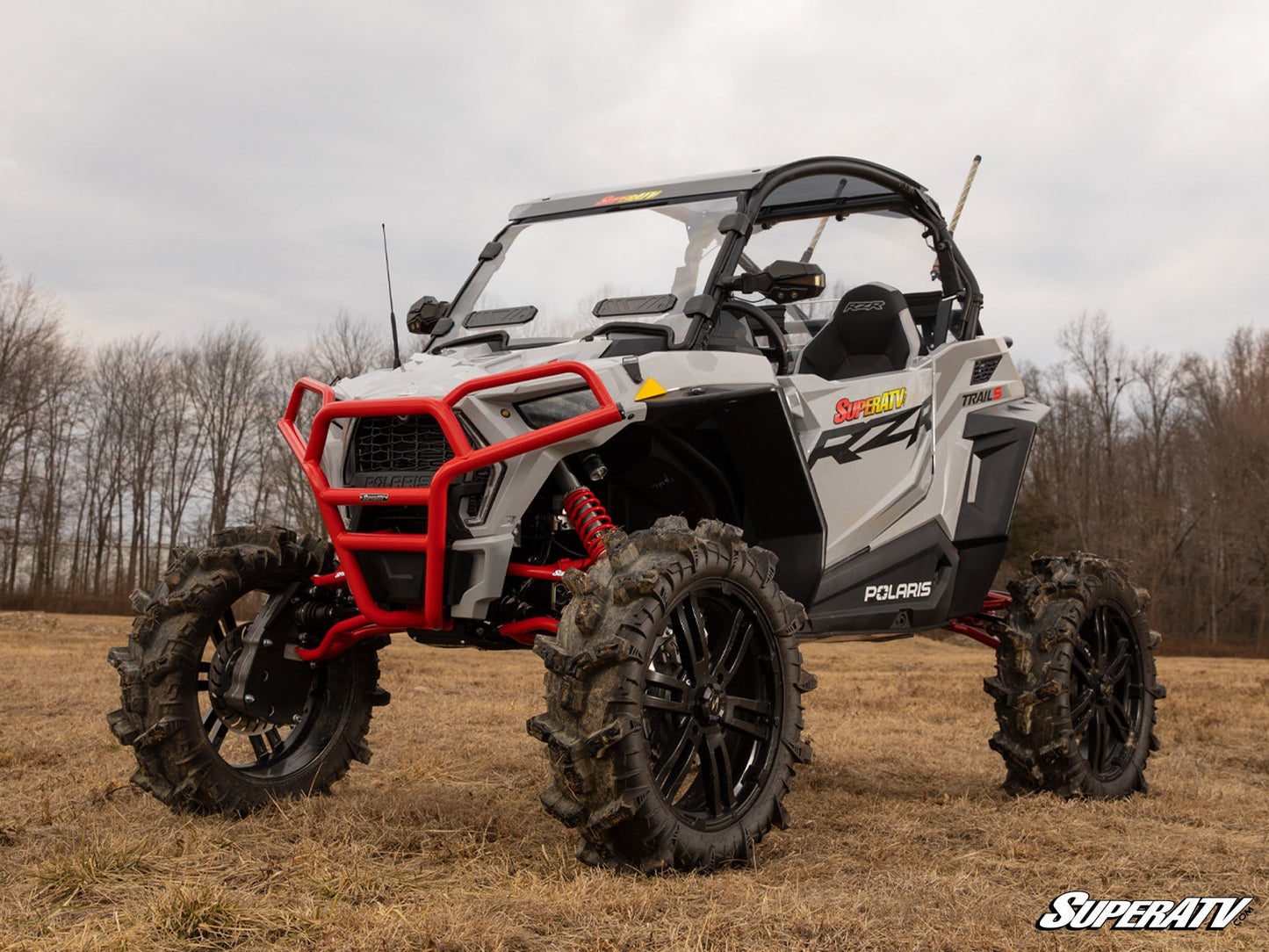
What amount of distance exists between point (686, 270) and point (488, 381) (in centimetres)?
149

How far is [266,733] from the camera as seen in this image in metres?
5.87

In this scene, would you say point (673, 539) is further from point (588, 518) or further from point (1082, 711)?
point (1082, 711)

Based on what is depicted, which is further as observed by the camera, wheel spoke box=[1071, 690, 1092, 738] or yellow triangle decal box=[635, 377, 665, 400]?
wheel spoke box=[1071, 690, 1092, 738]

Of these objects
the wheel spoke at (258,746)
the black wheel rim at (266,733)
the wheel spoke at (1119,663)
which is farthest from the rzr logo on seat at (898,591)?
the wheel spoke at (258,746)

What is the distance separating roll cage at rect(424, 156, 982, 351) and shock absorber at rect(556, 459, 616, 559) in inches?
31.7

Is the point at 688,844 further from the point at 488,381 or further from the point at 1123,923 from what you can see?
the point at 488,381

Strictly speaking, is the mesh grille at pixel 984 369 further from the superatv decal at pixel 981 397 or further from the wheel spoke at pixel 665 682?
the wheel spoke at pixel 665 682

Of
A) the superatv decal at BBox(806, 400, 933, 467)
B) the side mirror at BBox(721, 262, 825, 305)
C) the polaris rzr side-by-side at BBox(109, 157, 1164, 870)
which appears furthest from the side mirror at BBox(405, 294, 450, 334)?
the superatv decal at BBox(806, 400, 933, 467)

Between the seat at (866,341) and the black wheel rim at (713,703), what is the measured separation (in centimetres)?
217

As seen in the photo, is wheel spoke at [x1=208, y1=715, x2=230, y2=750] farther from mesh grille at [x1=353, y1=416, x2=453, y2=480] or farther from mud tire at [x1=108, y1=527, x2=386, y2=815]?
mesh grille at [x1=353, y1=416, x2=453, y2=480]

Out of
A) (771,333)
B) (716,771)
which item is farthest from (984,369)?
(716,771)

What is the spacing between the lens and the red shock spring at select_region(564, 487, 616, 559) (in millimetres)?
4844

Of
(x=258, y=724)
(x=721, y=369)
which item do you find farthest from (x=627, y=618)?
(x=258, y=724)

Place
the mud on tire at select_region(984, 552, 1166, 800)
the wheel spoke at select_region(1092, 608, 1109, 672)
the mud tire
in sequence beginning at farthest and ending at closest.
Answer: the wheel spoke at select_region(1092, 608, 1109, 672), the mud on tire at select_region(984, 552, 1166, 800), the mud tire
